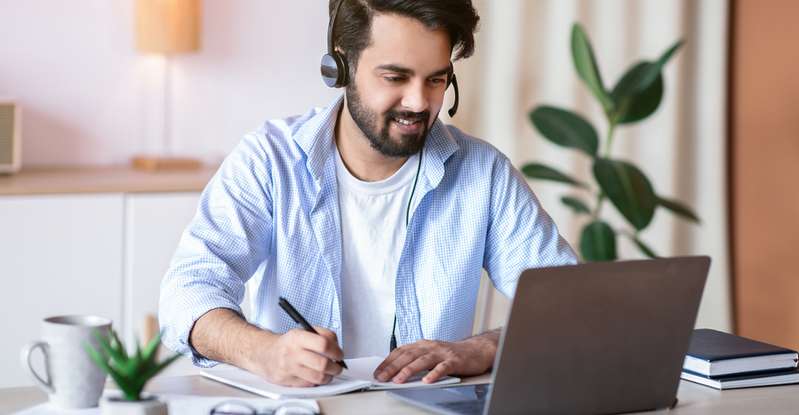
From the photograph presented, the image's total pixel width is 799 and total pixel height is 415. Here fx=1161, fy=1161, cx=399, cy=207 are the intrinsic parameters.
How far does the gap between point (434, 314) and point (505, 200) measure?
25 centimetres

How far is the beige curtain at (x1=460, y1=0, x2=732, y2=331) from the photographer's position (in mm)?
3701

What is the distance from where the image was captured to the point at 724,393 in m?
1.70

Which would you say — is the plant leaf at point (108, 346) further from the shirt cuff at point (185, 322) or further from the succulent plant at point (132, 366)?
the shirt cuff at point (185, 322)

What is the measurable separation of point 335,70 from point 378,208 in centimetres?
26

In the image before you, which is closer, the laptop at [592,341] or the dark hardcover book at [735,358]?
the laptop at [592,341]

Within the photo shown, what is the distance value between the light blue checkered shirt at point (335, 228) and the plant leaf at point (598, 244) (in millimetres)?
1403

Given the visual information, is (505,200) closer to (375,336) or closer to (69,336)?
(375,336)

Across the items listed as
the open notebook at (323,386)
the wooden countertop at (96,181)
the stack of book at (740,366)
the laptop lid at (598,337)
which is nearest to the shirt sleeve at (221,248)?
the open notebook at (323,386)

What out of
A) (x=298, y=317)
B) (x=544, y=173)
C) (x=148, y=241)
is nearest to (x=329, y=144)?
(x=298, y=317)

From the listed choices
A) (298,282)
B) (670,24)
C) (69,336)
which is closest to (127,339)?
(298,282)

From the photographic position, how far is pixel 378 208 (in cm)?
211

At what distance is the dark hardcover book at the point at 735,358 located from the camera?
1734 millimetres

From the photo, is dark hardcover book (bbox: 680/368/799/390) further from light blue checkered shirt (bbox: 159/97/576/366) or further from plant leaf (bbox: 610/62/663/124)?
plant leaf (bbox: 610/62/663/124)

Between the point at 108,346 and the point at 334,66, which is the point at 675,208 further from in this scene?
the point at 108,346
